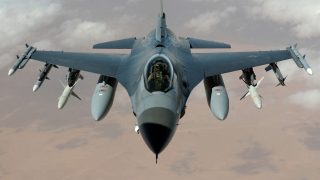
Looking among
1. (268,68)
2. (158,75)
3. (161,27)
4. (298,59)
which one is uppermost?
(161,27)

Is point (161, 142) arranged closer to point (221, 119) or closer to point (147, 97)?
point (147, 97)

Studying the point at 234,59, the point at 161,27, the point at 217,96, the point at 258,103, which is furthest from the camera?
the point at 161,27

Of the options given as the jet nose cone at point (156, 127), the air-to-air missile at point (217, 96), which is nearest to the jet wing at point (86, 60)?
the air-to-air missile at point (217, 96)

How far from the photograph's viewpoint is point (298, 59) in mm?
25812

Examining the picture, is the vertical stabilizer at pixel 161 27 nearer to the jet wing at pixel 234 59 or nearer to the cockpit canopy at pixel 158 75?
the jet wing at pixel 234 59

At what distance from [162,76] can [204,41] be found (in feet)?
44.2

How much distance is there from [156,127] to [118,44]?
15.0 metres

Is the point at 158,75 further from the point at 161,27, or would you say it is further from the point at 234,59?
the point at 234,59

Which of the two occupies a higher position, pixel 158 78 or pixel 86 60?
pixel 86 60

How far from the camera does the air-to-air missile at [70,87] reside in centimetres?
2503

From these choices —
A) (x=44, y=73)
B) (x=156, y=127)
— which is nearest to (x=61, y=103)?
(x=44, y=73)

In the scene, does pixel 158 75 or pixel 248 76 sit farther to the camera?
pixel 248 76

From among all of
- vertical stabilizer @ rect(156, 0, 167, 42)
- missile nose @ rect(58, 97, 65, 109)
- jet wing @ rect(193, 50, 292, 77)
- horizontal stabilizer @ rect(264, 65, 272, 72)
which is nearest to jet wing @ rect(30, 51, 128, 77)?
missile nose @ rect(58, 97, 65, 109)

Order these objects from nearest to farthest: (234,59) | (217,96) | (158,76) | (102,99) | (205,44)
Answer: (158,76) → (217,96) → (102,99) → (234,59) → (205,44)
